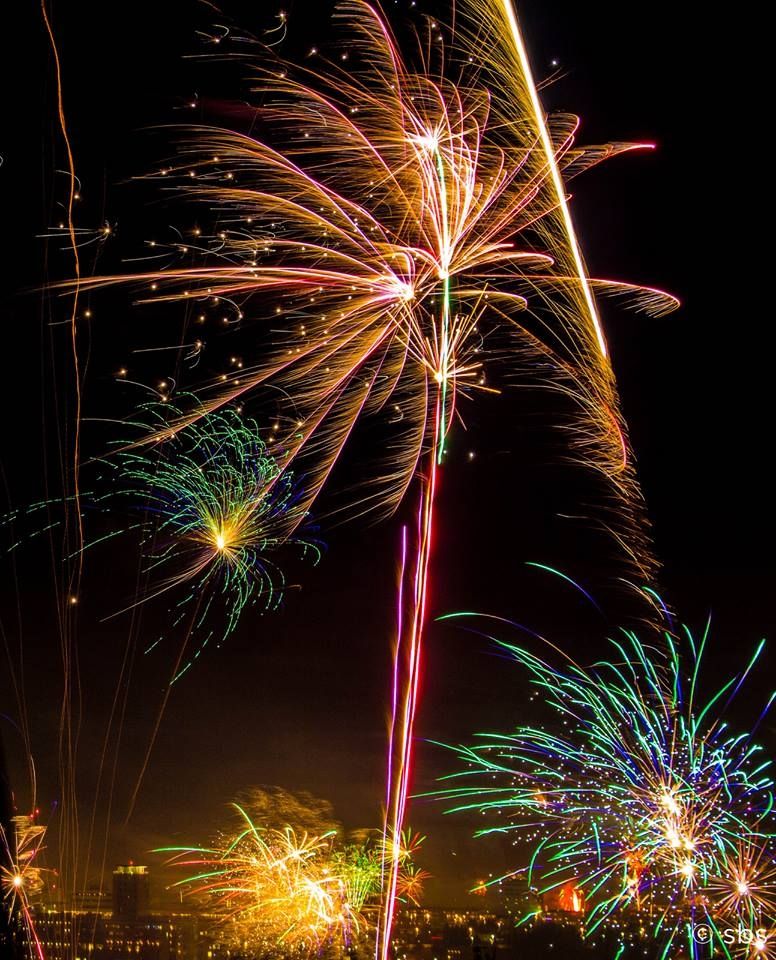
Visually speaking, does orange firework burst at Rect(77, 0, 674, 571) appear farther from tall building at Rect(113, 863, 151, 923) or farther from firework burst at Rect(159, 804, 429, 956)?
tall building at Rect(113, 863, 151, 923)

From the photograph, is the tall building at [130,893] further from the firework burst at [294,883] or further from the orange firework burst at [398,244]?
the orange firework burst at [398,244]

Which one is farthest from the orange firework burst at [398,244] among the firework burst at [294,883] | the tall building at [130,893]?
the tall building at [130,893]

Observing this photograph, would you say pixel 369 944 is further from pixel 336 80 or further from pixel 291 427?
Result: pixel 336 80

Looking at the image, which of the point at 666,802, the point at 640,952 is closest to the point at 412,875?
the point at 640,952

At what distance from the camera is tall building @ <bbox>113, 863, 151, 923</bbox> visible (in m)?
45.9

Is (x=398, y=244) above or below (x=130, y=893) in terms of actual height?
above

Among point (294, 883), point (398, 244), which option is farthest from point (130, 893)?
point (398, 244)

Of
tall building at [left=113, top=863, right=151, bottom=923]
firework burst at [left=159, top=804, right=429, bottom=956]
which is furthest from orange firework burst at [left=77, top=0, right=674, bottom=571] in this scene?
tall building at [left=113, top=863, right=151, bottom=923]

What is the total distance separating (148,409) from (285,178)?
234cm

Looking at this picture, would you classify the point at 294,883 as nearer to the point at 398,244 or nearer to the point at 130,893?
the point at 398,244

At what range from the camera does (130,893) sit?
4853 cm

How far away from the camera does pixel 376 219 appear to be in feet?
26.9

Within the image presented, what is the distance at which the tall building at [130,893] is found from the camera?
45906 millimetres

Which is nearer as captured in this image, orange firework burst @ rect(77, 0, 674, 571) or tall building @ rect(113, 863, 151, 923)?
orange firework burst @ rect(77, 0, 674, 571)
